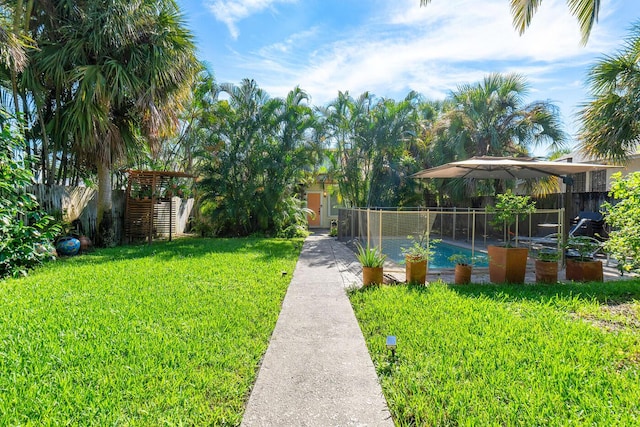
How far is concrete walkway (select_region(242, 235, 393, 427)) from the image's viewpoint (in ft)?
6.77

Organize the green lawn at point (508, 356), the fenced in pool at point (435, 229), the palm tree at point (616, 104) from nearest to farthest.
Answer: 1. the green lawn at point (508, 356)
2. the palm tree at point (616, 104)
3. the fenced in pool at point (435, 229)

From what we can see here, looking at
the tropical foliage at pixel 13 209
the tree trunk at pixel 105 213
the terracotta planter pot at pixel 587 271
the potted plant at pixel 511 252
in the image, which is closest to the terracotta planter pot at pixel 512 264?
the potted plant at pixel 511 252

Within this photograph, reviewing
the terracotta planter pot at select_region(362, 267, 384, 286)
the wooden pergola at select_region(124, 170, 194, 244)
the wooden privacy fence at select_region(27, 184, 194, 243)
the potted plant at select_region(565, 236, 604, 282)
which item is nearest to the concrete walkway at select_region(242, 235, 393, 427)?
the terracotta planter pot at select_region(362, 267, 384, 286)

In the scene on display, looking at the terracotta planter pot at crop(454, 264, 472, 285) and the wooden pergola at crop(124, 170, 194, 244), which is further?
the wooden pergola at crop(124, 170, 194, 244)

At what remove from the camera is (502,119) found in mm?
11031

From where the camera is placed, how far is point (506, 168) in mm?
7270

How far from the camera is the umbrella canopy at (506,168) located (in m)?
6.05

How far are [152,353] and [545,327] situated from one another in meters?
→ 3.79

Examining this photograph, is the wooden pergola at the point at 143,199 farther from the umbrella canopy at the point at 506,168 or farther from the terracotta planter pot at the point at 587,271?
the terracotta planter pot at the point at 587,271

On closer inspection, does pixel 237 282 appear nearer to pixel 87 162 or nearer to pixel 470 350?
pixel 470 350

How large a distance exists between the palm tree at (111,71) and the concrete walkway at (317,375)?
276 inches

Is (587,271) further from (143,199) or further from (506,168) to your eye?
(143,199)

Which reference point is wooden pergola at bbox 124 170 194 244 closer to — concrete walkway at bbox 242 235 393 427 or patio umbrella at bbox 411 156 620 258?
concrete walkway at bbox 242 235 393 427

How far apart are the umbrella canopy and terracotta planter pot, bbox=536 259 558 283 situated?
178cm
